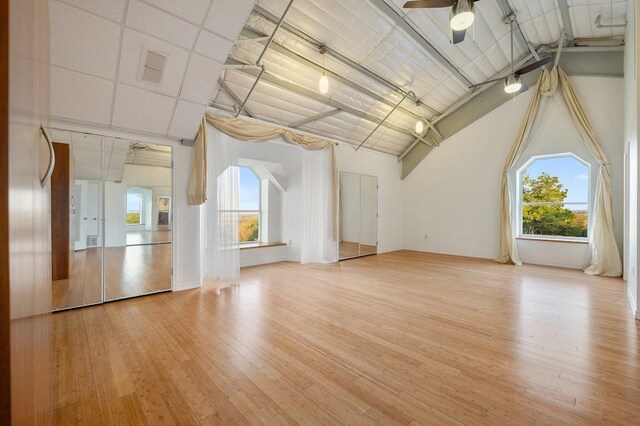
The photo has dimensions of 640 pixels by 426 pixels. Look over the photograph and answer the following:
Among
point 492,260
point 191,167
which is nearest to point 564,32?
point 492,260

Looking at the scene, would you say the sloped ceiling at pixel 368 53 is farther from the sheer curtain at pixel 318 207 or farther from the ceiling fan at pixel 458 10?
the ceiling fan at pixel 458 10

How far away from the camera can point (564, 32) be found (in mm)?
5113

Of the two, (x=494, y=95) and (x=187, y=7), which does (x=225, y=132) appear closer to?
(x=187, y=7)

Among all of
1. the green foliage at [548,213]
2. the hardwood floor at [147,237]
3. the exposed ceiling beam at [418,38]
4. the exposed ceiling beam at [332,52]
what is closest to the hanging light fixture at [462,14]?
the exposed ceiling beam at [418,38]

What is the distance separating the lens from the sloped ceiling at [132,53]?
2.49 meters

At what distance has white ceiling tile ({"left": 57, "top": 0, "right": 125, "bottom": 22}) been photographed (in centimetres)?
236

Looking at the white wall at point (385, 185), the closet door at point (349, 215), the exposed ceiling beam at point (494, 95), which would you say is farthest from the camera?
the white wall at point (385, 185)

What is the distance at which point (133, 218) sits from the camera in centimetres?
379

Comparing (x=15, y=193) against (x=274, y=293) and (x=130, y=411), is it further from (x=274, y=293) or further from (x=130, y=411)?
(x=274, y=293)

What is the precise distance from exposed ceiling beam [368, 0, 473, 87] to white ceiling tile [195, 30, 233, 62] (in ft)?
7.46

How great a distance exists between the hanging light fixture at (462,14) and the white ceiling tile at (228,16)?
2.12 meters

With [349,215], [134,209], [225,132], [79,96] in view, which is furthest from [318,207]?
[79,96]

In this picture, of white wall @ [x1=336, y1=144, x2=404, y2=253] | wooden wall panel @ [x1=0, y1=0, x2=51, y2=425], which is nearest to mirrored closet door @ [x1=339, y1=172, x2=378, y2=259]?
white wall @ [x1=336, y1=144, x2=404, y2=253]

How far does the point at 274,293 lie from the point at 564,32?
23.4 feet
